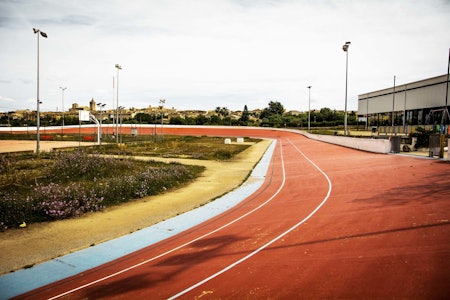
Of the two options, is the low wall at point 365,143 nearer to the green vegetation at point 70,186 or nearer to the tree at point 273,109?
the green vegetation at point 70,186

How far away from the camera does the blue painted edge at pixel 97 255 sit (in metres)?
6.18

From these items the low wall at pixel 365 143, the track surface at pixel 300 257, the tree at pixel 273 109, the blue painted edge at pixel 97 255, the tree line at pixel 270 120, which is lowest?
the blue painted edge at pixel 97 255

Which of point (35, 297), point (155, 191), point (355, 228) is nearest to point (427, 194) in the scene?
point (355, 228)

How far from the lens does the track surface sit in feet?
17.6

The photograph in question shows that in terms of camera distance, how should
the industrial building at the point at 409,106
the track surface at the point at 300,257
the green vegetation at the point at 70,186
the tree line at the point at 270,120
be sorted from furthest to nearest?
the tree line at the point at 270,120, the industrial building at the point at 409,106, the green vegetation at the point at 70,186, the track surface at the point at 300,257

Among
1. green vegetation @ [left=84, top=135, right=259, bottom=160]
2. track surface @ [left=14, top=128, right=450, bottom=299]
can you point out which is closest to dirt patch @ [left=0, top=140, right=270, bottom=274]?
track surface @ [left=14, top=128, right=450, bottom=299]

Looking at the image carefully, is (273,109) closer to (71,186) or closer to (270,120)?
(270,120)

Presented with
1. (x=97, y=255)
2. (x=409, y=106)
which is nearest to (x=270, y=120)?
(x=409, y=106)

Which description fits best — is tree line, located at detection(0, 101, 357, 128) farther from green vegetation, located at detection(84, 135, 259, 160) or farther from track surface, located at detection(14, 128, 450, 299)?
track surface, located at detection(14, 128, 450, 299)

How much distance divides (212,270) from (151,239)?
294 centimetres

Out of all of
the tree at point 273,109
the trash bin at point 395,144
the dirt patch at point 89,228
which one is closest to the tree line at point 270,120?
the tree at point 273,109

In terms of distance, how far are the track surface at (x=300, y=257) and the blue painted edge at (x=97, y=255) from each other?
348 millimetres

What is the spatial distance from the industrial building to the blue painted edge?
132 ft

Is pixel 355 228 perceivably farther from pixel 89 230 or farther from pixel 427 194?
pixel 89 230
